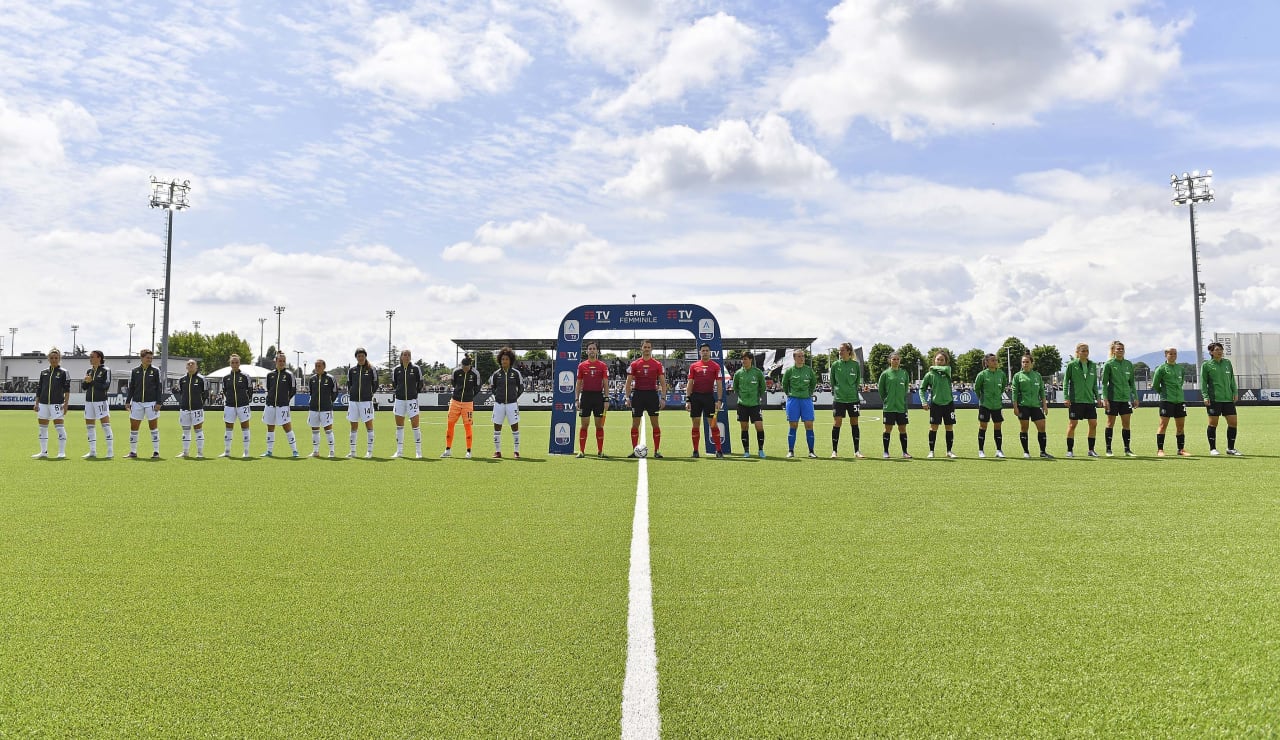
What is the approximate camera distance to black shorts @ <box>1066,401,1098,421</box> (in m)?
13.9

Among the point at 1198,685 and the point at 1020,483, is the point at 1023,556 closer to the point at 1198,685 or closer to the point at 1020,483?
the point at 1198,685

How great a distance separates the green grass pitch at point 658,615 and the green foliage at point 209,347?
127264 mm

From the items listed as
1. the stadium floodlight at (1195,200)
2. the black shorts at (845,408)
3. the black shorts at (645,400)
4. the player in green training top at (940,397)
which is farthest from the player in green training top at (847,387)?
the stadium floodlight at (1195,200)

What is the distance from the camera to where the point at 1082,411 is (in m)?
14.2

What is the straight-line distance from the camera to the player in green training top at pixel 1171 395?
14.1 m

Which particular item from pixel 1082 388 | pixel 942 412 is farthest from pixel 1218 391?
pixel 942 412

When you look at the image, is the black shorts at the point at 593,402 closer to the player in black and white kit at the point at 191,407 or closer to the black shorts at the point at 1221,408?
the player in black and white kit at the point at 191,407

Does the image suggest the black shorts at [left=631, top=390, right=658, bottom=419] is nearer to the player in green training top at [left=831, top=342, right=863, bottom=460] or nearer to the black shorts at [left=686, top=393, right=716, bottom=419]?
the black shorts at [left=686, top=393, right=716, bottom=419]

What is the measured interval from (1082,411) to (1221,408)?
2429 millimetres

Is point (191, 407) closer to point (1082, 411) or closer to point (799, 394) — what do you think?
point (799, 394)

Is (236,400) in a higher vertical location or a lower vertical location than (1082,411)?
higher

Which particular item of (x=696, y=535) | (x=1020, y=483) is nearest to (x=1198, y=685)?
(x=696, y=535)

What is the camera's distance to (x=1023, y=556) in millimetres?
5773

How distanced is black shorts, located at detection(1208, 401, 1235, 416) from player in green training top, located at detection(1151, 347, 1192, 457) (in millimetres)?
453
